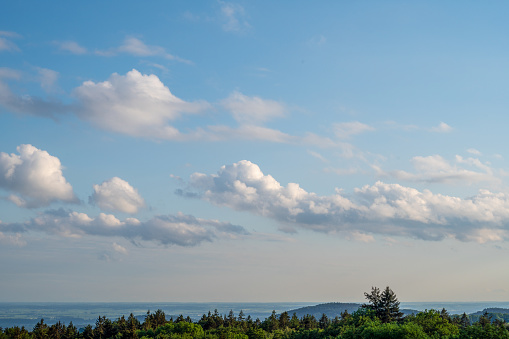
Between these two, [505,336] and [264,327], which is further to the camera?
[264,327]

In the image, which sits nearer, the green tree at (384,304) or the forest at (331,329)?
the forest at (331,329)

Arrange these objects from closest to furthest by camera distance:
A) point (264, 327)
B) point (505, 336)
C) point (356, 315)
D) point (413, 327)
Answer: point (505, 336), point (413, 327), point (356, 315), point (264, 327)

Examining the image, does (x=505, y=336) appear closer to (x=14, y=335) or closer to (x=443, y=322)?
(x=443, y=322)

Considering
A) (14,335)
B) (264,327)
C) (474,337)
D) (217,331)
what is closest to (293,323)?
(264,327)

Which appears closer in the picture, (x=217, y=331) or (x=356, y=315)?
(x=356, y=315)

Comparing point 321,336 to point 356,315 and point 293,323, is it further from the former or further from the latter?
point 293,323

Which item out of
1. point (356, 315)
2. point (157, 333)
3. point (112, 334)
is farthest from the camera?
point (112, 334)

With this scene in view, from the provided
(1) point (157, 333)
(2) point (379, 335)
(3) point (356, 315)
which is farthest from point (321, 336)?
(1) point (157, 333)

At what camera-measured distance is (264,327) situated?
183m

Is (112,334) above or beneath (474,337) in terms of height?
beneath

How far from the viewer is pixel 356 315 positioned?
456 ft

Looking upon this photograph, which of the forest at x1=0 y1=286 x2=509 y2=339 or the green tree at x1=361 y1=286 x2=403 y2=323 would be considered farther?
the green tree at x1=361 y1=286 x2=403 y2=323

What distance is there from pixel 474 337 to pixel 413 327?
38.5 feet

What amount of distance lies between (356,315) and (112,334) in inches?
3146
